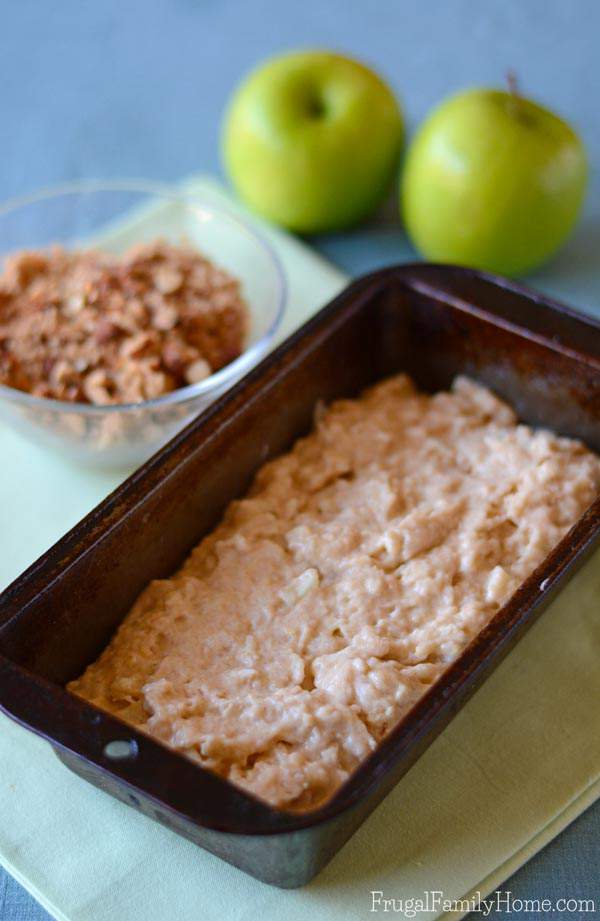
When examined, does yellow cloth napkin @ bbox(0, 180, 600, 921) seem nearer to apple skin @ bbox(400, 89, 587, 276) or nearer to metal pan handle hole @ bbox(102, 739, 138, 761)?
metal pan handle hole @ bbox(102, 739, 138, 761)

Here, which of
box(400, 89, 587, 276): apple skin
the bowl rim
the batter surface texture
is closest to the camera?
the batter surface texture

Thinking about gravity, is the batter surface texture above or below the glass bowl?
below

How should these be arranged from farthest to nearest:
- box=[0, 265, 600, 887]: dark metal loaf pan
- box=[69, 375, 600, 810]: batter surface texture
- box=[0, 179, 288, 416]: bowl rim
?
1. box=[0, 179, 288, 416]: bowl rim
2. box=[69, 375, 600, 810]: batter surface texture
3. box=[0, 265, 600, 887]: dark metal loaf pan

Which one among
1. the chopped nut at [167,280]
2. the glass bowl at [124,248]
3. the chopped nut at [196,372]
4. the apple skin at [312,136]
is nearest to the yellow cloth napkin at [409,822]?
the glass bowl at [124,248]

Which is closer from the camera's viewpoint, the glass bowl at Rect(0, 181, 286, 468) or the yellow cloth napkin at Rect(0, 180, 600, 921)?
the yellow cloth napkin at Rect(0, 180, 600, 921)

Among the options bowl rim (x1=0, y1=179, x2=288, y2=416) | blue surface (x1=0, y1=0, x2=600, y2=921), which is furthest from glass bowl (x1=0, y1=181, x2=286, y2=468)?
blue surface (x1=0, y1=0, x2=600, y2=921)

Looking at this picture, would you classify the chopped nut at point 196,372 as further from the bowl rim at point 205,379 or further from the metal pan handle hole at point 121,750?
the metal pan handle hole at point 121,750
